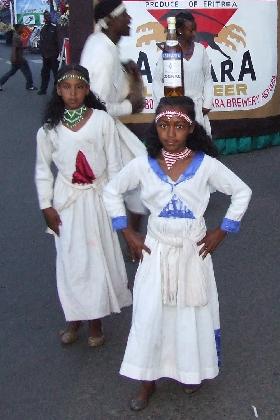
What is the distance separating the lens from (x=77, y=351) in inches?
177

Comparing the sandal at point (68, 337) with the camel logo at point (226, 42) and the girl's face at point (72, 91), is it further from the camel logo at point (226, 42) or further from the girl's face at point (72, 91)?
the camel logo at point (226, 42)

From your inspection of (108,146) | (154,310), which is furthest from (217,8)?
(154,310)

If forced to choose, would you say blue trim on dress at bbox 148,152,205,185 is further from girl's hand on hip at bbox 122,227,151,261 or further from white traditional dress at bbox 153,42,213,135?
white traditional dress at bbox 153,42,213,135

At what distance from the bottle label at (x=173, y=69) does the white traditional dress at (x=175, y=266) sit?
2.85 ft

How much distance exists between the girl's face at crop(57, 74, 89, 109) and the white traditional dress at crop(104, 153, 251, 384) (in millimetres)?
736

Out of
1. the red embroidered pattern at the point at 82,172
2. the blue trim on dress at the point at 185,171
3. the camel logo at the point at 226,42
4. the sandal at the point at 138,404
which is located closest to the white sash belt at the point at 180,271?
the blue trim on dress at the point at 185,171

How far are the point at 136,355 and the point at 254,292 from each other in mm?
1734

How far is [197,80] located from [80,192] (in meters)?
3.06

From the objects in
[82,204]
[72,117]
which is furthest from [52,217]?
[72,117]

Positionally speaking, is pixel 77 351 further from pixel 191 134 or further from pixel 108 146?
pixel 191 134

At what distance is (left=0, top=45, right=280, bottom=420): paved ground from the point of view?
3.84 meters

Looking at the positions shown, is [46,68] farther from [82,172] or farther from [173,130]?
[173,130]

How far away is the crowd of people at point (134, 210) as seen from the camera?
3.62 metres

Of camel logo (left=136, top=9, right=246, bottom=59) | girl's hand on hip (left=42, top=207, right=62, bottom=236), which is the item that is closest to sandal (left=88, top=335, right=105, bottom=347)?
girl's hand on hip (left=42, top=207, right=62, bottom=236)
